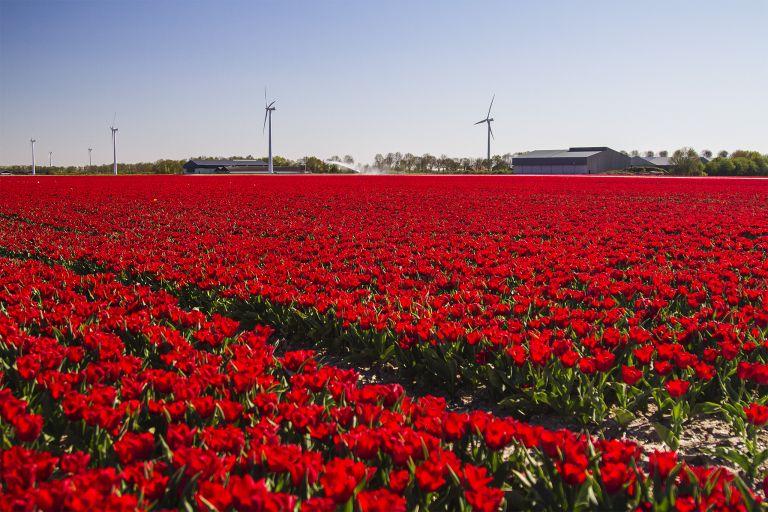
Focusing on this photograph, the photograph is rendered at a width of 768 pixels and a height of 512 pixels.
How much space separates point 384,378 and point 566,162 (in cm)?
8122

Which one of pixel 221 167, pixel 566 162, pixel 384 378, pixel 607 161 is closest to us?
pixel 384 378

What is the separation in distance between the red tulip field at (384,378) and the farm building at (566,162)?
71206 millimetres

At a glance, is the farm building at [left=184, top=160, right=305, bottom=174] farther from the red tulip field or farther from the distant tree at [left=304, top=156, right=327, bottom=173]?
the red tulip field

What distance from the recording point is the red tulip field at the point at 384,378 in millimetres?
2514

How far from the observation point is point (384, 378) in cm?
511

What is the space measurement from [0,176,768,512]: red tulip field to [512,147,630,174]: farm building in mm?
71206

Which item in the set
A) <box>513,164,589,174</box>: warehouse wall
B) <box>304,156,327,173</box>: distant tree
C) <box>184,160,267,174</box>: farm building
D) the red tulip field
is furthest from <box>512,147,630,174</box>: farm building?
the red tulip field

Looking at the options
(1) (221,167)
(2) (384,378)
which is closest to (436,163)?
(1) (221,167)

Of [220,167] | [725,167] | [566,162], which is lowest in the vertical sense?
[725,167]

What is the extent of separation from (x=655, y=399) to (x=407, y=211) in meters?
12.6

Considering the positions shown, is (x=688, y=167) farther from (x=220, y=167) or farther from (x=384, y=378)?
(x=384, y=378)

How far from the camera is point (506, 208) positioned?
17156 millimetres

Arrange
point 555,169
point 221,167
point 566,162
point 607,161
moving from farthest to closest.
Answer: point 221,167, point 607,161, point 566,162, point 555,169

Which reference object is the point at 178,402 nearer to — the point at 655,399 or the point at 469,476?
the point at 469,476
